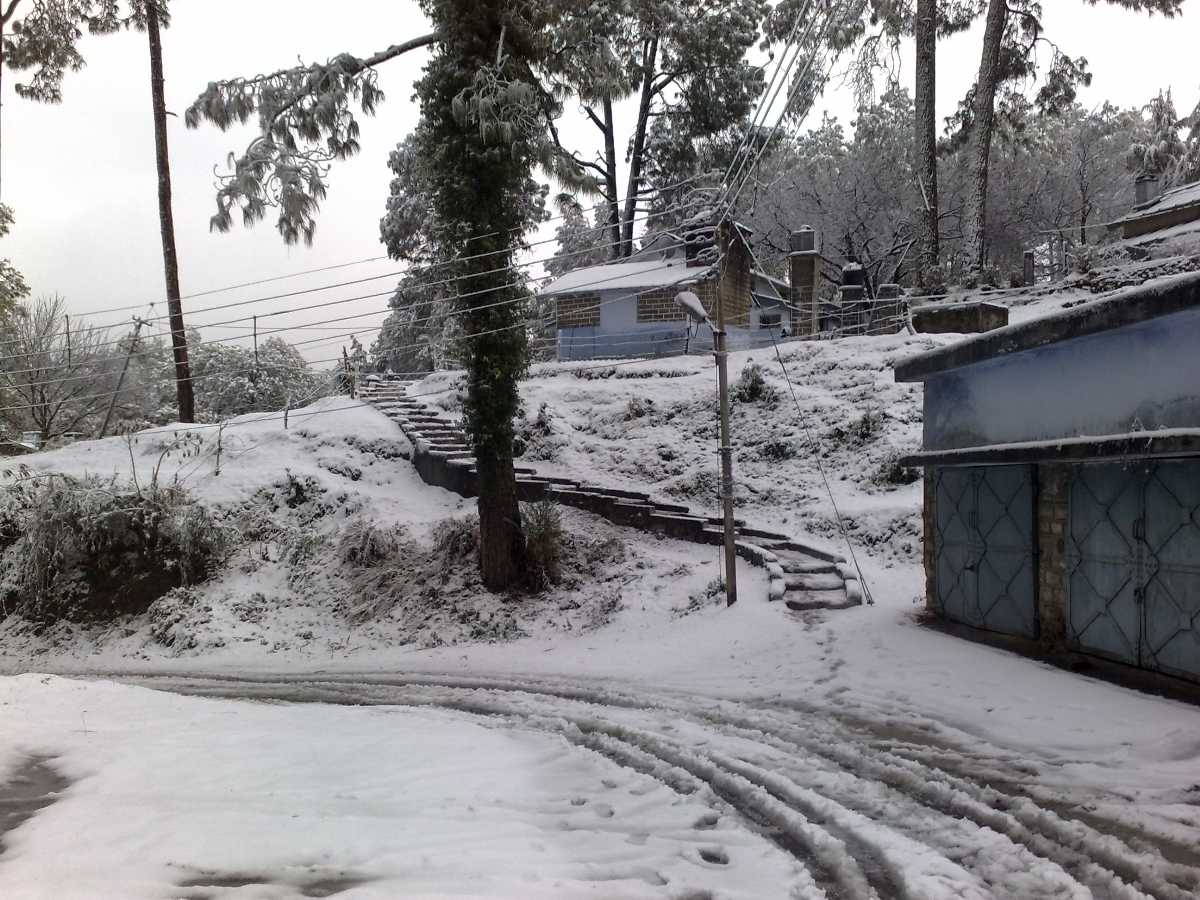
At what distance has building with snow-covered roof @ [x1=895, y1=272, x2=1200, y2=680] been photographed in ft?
20.9

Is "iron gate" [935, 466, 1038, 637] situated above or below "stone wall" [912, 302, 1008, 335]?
below

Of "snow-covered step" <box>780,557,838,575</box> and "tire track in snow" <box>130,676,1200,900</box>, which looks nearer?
"tire track in snow" <box>130,676,1200,900</box>

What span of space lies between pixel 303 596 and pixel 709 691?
7.74 meters

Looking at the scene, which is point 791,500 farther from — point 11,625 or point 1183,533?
point 11,625

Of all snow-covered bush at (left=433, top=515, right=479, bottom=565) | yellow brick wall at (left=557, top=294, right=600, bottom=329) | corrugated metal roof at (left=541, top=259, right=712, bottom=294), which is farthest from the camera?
yellow brick wall at (left=557, top=294, right=600, bottom=329)

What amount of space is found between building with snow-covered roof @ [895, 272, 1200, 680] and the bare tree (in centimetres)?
2143

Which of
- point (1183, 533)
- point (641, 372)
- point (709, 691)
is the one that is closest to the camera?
point (1183, 533)

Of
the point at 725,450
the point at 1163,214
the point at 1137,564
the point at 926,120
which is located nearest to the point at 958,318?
the point at 926,120

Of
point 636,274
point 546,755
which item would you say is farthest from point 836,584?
point 636,274

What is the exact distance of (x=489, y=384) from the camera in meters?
12.6

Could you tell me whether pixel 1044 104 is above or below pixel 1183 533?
above

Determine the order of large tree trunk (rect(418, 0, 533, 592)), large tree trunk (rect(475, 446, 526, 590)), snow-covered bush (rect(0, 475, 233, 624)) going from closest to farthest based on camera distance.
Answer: large tree trunk (rect(418, 0, 533, 592))
large tree trunk (rect(475, 446, 526, 590))
snow-covered bush (rect(0, 475, 233, 624))

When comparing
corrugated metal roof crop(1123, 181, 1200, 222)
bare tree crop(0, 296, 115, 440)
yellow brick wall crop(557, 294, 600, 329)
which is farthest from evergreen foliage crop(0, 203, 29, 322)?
corrugated metal roof crop(1123, 181, 1200, 222)

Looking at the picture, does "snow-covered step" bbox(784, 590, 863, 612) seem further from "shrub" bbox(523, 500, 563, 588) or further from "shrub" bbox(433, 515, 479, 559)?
"shrub" bbox(433, 515, 479, 559)
